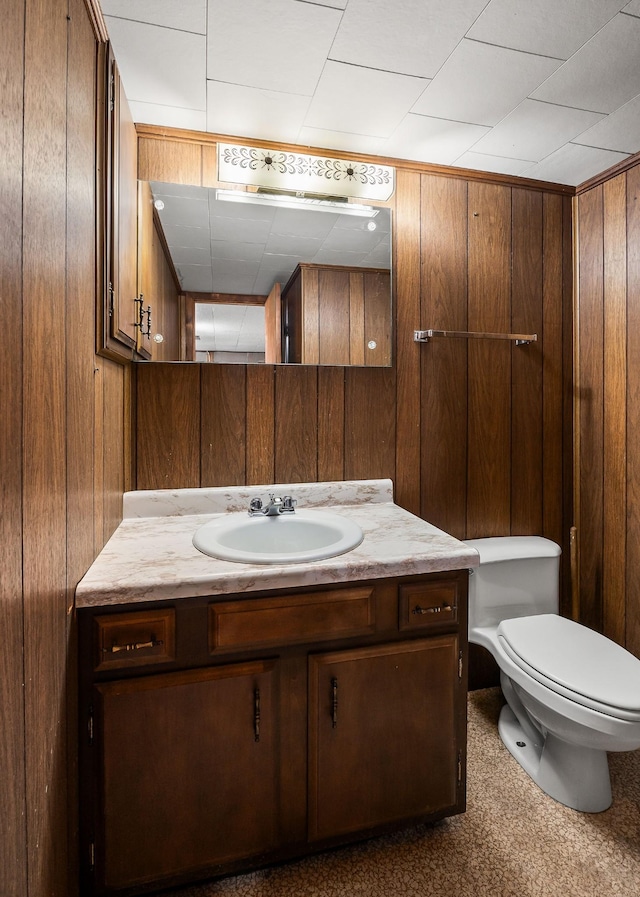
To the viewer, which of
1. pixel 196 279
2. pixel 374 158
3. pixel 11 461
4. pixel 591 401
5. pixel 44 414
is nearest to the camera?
pixel 11 461

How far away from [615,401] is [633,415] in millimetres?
97

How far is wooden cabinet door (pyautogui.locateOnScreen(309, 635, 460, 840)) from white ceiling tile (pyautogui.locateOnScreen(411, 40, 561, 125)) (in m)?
1.62

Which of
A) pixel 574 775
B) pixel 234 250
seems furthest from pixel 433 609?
pixel 234 250

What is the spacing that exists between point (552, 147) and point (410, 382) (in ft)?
3.29

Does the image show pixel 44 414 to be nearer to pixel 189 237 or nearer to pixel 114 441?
pixel 114 441

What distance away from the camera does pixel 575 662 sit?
1451 mm

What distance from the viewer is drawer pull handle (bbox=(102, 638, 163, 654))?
1.05 meters

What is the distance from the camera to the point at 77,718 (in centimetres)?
104

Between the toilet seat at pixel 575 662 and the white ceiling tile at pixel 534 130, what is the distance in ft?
5.67

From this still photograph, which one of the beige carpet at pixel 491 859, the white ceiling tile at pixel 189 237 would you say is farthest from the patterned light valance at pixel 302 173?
the beige carpet at pixel 491 859

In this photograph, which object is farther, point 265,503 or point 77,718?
point 265,503

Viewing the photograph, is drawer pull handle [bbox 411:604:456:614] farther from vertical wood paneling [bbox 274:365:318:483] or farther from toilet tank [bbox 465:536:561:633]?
vertical wood paneling [bbox 274:365:318:483]

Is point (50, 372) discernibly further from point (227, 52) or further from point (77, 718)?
point (227, 52)

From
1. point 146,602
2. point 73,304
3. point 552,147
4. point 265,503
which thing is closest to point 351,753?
point 146,602
